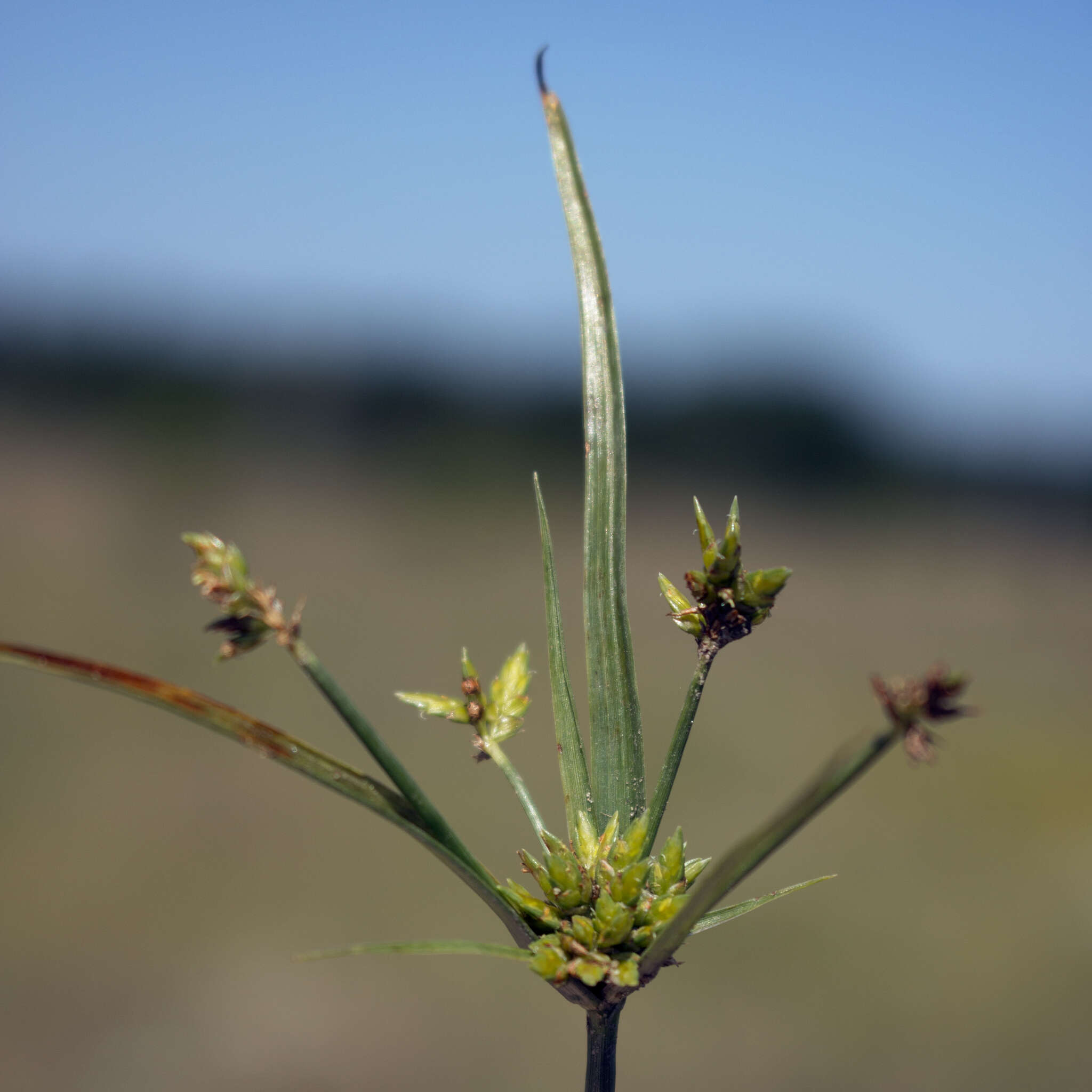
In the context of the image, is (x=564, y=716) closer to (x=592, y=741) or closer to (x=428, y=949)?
(x=592, y=741)

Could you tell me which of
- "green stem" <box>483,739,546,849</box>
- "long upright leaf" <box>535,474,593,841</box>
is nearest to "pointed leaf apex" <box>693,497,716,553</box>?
"long upright leaf" <box>535,474,593,841</box>

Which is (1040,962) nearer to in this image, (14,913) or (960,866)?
(960,866)

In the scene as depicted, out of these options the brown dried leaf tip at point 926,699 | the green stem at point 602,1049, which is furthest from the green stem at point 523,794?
the brown dried leaf tip at point 926,699

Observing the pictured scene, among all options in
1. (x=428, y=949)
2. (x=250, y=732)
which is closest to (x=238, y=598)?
(x=250, y=732)

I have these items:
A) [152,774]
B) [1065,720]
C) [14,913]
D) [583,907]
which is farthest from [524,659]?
[1065,720]

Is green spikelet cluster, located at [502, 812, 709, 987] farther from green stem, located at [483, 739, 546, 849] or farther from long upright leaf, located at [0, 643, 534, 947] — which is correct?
long upright leaf, located at [0, 643, 534, 947]

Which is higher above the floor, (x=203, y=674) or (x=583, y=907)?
A: (x=203, y=674)

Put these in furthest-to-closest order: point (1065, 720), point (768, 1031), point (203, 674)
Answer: point (1065, 720)
point (203, 674)
point (768, 1031)

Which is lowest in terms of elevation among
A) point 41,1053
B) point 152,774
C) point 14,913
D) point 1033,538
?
point 41,1053
